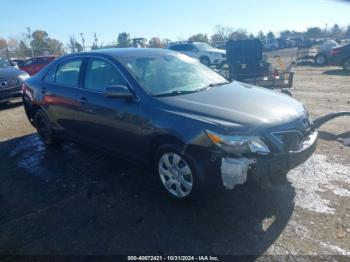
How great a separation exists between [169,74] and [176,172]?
1.37 meters

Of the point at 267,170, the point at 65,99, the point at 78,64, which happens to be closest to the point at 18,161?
the point at 65,99

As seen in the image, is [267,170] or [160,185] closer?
[267,170]

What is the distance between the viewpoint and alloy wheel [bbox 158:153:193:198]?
11.3 ft

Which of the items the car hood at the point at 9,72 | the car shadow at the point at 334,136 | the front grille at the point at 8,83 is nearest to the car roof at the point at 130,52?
the car shadow at the point at 334,136

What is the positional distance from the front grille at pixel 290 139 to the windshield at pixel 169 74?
129 cm

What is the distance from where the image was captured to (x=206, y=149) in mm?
3143

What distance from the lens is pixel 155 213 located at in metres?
3.49

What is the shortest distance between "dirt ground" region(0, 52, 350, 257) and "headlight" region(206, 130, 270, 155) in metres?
0.48

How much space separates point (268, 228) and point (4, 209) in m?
3.09

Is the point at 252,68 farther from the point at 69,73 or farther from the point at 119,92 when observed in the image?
the point at 119,92

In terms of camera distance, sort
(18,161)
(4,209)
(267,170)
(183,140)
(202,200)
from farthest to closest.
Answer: (18,161) < (4,209) < (202,200) < (183,140) < (267,170)

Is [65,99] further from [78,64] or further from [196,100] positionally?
[196,100]

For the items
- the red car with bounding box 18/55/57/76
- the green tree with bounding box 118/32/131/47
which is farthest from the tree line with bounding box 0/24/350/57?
the red car with bounding box 18/55/57/76

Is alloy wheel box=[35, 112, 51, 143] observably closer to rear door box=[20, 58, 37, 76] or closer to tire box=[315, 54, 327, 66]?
rear door box=[20, 58, 37, 76]
